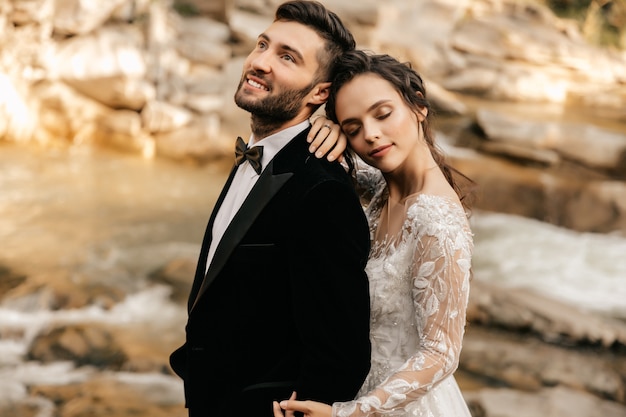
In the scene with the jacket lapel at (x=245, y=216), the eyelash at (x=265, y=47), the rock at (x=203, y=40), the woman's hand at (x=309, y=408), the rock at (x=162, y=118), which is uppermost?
the rock at (x=203, y=40)

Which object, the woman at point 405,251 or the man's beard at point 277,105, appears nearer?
the woman at point 405,251

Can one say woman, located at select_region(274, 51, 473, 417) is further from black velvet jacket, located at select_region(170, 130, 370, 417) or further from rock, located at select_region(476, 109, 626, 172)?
rock, located at select_region(476, 109, 626, 172)

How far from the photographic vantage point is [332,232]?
169cm

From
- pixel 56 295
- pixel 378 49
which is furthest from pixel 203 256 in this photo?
pixel 378 49

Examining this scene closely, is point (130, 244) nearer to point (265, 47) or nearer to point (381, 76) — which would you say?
point (265, 47)

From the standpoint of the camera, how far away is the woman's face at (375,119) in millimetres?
1943

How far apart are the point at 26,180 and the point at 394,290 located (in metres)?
7.73

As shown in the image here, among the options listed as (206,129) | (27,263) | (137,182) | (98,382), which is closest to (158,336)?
(98,382)

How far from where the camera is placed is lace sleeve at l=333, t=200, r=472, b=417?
173 cm

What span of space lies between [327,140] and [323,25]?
341 mm

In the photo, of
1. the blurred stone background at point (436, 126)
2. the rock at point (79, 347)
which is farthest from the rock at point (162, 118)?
the rock at point (79, 347)

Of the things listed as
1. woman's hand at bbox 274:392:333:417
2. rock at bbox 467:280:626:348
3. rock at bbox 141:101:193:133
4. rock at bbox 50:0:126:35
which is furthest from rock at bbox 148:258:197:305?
rock at bbox 50:0:126:35

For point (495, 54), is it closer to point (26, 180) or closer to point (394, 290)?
point (26, 180)

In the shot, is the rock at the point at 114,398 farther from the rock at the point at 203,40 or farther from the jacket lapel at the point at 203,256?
the rock at the point at 203,40
